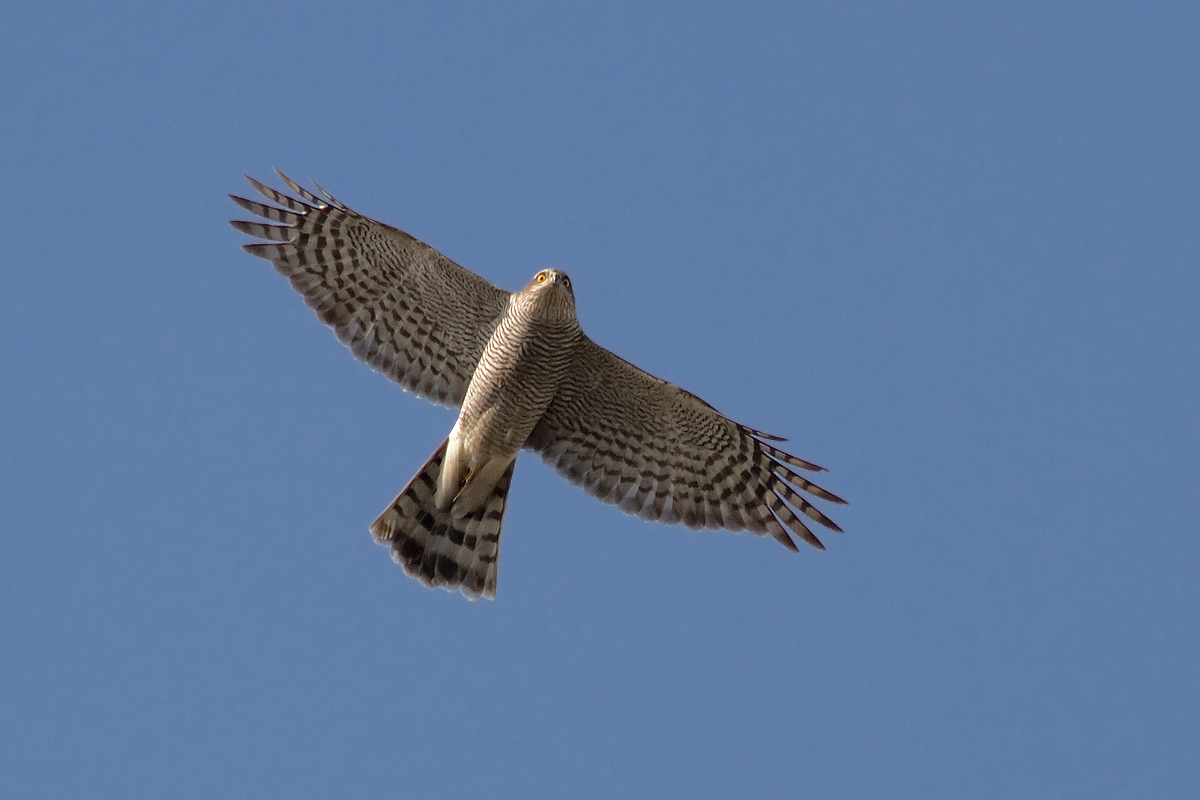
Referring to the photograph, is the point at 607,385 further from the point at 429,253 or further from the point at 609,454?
the point at 429,253

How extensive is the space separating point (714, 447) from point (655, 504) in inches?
28.9

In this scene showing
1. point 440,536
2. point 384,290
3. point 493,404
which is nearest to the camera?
point 493,404

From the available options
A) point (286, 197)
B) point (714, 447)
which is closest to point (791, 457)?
point (714, 447)

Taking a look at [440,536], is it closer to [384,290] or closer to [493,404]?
[493,404]

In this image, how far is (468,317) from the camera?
46.5ft

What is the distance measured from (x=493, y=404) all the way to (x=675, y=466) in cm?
192

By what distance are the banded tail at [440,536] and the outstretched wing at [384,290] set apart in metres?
0.81

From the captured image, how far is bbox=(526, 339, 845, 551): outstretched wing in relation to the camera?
14.6 m

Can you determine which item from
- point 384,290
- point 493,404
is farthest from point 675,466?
point 384,290

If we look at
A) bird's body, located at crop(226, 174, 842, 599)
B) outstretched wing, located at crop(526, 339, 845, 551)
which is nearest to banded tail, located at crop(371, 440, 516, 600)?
bird's body, located at crop(226, 174, 842, 599)

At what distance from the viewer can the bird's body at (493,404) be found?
13828mm

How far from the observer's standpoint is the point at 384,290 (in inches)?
558

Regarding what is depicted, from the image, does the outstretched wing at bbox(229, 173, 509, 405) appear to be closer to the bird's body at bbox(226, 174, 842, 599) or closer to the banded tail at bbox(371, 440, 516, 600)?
the bird's body at bbox(226, 174, 842, 599)

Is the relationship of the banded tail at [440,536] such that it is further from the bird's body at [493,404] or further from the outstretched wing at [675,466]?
the outstretched wing at [675,466]
